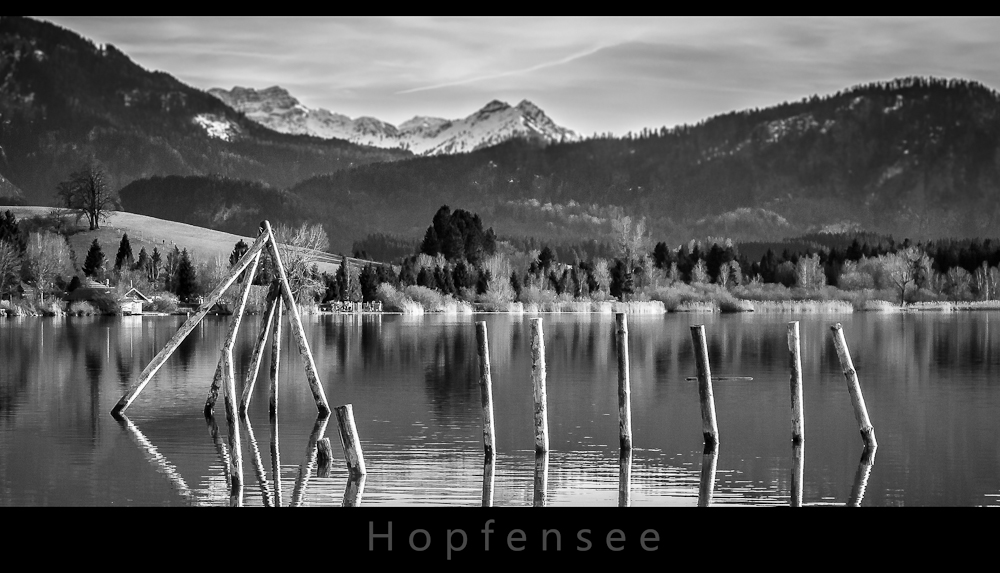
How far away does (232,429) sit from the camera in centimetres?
2162

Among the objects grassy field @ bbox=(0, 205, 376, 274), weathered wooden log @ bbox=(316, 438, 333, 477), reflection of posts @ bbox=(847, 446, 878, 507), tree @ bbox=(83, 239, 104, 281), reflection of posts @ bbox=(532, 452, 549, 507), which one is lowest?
reflection of posts @ bbox=(847, 446, 878, 507)

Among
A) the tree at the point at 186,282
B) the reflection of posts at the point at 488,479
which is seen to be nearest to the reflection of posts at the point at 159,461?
the reflection of posts at the point at 488,479

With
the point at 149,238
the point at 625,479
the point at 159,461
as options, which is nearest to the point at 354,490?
the point at 625,479

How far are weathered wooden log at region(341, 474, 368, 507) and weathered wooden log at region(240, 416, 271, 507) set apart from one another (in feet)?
3.88

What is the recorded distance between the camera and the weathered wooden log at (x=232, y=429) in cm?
1941

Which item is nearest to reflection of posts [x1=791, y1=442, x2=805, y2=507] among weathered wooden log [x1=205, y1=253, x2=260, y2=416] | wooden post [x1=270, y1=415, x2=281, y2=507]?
wooden post [x1=270, y1=415, x2=281, y2=507]

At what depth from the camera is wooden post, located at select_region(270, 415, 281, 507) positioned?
61.2 ft

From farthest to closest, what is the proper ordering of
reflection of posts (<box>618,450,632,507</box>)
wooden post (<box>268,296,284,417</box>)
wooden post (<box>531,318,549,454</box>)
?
wooden post (<box>268,296,284,417</box>) → wooden post (<box>531,318,549,454</box>) → reflection of posts (<box>618,450,632,507</box>)

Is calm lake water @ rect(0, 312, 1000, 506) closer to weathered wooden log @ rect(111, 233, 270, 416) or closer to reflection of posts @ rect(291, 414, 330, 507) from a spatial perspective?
reflection of posts @ rect(291, 414, 330, 507)

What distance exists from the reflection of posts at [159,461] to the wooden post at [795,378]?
1088cm

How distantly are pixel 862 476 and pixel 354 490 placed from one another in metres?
8.78
